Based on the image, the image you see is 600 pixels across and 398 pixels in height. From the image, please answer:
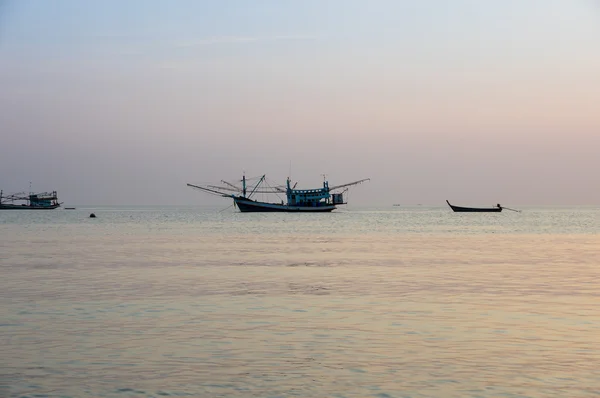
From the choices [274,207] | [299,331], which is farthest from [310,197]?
[299,331]

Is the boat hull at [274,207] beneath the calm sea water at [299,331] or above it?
above

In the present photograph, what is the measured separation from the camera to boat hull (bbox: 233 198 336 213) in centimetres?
18538

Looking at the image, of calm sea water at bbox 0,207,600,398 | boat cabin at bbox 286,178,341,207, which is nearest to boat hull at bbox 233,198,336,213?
boat cabin at bbox 286,178,341,207

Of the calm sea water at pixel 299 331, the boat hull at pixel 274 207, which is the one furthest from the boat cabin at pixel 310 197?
the calm sea water at pixel 299 331

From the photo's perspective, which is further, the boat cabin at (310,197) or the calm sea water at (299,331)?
the boat cabin at (310,197)

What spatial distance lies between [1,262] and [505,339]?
3281 centimetres

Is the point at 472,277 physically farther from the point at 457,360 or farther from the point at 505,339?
the point at 457,360

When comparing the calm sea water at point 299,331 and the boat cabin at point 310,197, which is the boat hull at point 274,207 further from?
the calm sea water at point 299,331

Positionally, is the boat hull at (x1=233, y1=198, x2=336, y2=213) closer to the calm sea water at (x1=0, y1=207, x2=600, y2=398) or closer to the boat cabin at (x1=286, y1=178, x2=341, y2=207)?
the boat cabin at (x1=286, y1=178, x2=341, y2=207)

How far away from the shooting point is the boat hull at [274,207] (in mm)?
185375

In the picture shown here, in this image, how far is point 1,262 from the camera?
4491 centimetres

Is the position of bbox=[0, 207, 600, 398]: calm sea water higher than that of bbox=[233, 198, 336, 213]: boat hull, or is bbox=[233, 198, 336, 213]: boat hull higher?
bbox=[233, 198, 336, 213]: boat hull

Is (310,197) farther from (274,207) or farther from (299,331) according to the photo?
(299,331)

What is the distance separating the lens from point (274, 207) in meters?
190
